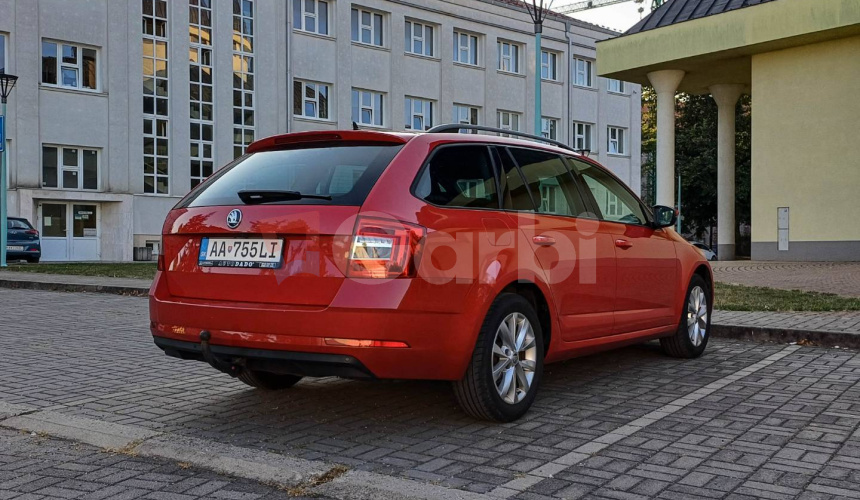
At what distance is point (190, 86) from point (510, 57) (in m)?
17.9

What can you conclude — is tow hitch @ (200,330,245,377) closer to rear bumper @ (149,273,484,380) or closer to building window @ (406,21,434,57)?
rear bumper @ (149,273,484,380)

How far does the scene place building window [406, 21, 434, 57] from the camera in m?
41.8

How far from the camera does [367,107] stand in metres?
40.3

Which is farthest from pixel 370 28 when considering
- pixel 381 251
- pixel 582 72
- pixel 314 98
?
pixel 381 251

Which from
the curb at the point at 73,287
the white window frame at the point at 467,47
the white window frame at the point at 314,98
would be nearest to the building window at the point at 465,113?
the white window frame at the point at 467,47

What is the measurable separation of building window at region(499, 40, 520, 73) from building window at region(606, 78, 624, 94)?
639 centimetres

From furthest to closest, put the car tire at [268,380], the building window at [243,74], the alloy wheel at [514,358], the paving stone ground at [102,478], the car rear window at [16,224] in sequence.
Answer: the building window at [243,74]
the car rear window at [16,224]
the car tire at [268,380]
the alloy wheel at [514,358]
the paving stone ground at [102,478]

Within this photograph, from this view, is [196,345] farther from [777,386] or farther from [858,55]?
[858,55]

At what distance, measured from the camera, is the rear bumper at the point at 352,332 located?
4453 millimetres

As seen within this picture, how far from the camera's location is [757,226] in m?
27.6

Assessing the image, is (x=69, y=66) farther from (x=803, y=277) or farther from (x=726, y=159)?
(x=803, y=277)

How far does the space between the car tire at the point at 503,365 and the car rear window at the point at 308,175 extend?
39.9 inches

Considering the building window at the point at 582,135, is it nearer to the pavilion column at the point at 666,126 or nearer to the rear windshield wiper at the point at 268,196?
the pavilion column at the point at 666,126

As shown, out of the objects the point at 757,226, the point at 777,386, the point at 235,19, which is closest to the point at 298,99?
the point at 235,19
